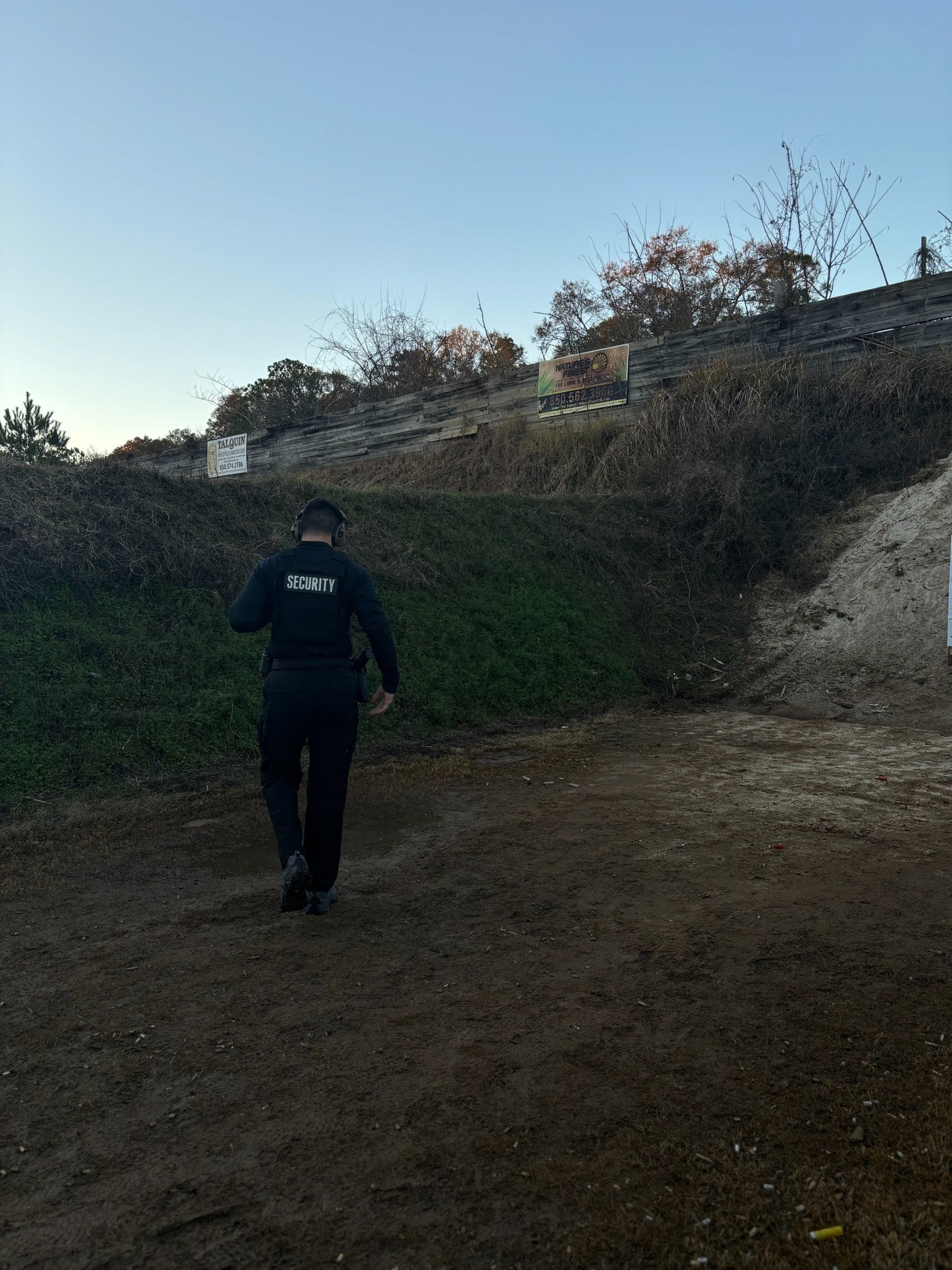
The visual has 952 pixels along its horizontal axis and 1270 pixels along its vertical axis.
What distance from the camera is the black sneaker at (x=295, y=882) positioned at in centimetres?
414

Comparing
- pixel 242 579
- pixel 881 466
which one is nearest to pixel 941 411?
pixel 881 466

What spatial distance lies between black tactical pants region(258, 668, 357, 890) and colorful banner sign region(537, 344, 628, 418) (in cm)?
1251

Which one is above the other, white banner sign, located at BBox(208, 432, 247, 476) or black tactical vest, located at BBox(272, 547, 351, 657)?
white banner sign, located at BBox(208, 432, 247, 476)

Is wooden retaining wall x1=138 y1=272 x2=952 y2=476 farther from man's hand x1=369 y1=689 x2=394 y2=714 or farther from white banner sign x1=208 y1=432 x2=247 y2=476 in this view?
man's hand x1=369 y1=689 x2=394 y2=714

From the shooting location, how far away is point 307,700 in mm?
4219

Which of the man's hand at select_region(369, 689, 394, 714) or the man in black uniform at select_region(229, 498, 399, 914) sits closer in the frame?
the man in black uniform at select_region(229, 498, 399, 914)

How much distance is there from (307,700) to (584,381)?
42.8 ft

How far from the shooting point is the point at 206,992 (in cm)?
346

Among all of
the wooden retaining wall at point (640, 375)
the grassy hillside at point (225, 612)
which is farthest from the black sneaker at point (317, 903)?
the wooden retaining wall at point (640, 375)

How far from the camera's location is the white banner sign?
19047 mm

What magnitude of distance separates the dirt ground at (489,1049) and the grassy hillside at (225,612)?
169cm

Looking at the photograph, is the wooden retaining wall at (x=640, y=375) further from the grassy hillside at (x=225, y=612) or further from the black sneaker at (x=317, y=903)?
the black sneaker at (x=317, y=903)

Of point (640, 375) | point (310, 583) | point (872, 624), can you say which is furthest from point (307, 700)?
point (640, 375)

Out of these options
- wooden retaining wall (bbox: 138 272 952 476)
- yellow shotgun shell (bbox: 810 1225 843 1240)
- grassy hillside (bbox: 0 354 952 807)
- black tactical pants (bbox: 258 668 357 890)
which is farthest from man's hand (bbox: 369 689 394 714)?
wooden retaining wall (bbox: 138 272 952 476)
